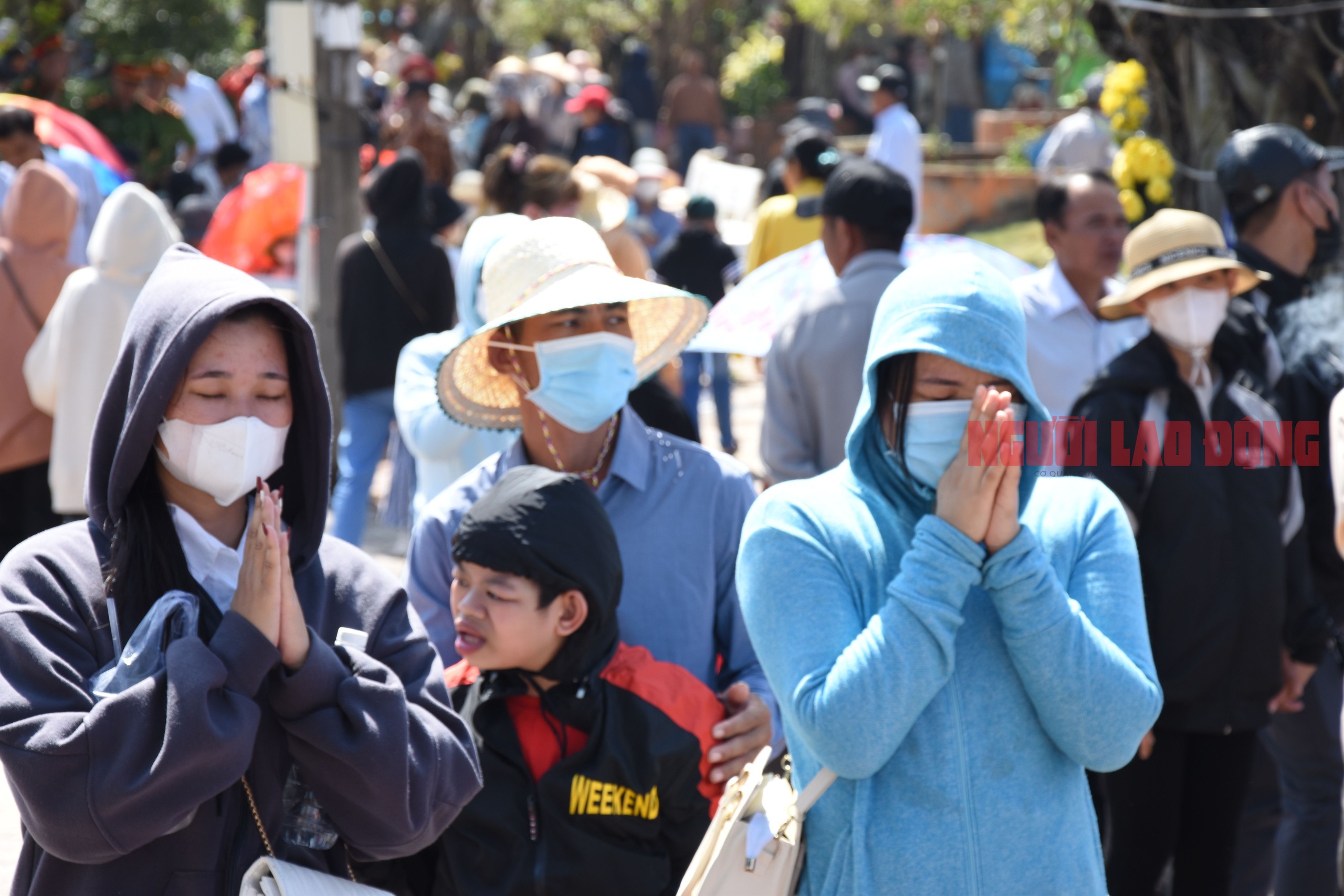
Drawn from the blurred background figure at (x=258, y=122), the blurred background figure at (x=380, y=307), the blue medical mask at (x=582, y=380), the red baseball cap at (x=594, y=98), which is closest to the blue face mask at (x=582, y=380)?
the blue medical mask at (x=582, y=380)

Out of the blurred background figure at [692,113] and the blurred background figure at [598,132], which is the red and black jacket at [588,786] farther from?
the blurred background figure at [692,113]

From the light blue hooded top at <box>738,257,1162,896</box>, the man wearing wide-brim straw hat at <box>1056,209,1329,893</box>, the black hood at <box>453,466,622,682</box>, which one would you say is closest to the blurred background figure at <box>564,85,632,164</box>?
the man wearing wide-brim straw hat at <box>1056,209,1329,893</box>

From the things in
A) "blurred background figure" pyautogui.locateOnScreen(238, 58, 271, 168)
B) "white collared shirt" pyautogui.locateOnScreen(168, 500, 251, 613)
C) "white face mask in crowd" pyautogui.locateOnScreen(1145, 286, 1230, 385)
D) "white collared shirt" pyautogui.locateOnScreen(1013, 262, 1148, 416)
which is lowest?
"blurred background figure" pyautogui.locateOnScreen(238, 58, 271, 168)

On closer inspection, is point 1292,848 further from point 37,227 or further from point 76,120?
point 76,120

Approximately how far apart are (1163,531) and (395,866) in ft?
6.98

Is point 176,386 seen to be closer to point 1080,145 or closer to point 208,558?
point 208,558

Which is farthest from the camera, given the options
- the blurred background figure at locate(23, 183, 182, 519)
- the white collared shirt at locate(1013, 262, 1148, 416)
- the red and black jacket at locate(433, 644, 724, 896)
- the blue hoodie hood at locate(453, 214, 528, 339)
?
the blurred background figure at locate(23, 183, 182, 519)

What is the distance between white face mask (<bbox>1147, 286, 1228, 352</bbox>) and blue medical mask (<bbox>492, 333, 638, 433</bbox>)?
1.58 metres

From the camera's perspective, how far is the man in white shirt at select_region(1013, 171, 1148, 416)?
4.91 m

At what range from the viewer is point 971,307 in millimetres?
2400

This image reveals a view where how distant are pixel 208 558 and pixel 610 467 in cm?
101

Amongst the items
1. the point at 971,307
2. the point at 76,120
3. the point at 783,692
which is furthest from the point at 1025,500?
the point at 76,120

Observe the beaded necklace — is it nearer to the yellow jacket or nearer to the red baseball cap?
the yellow jacket

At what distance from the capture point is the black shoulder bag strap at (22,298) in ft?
20.5
